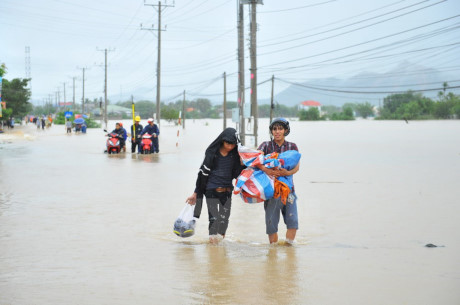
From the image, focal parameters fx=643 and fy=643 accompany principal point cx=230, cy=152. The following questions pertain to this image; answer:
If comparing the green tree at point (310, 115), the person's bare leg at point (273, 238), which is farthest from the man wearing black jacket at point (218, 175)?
the green tree at point (310, 115)

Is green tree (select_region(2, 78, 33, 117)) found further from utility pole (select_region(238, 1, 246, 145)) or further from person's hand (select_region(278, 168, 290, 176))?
person's hand (select_region(278, 168, 290, 176))

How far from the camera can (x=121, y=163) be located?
22.2m

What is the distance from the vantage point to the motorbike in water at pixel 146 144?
2616 centimetres

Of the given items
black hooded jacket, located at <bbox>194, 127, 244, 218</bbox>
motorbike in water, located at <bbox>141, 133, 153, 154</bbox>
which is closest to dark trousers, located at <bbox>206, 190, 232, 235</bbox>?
black hooded jacket, located at <bbox>194, 127, 244, 218</bbox>

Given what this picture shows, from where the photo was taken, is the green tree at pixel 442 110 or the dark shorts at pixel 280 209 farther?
the green tree at pixel 442 110

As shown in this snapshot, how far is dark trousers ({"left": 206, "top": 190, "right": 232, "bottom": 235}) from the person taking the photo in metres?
7.75

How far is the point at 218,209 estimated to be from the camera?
7.84 meters

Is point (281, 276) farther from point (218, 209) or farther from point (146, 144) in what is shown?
point (146, 144)

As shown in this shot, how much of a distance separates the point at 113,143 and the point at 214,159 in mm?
19889

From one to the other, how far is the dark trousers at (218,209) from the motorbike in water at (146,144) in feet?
60.4

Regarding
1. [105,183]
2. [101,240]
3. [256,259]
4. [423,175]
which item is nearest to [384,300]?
[256,259]

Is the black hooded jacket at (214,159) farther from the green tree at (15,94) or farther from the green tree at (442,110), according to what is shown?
the green tree at (442,110)

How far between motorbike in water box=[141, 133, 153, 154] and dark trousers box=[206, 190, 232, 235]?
1842cm

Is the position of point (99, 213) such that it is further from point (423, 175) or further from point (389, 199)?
point (423, 175)
